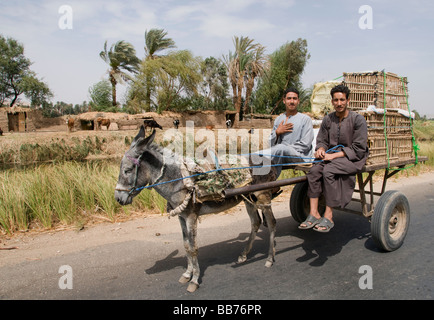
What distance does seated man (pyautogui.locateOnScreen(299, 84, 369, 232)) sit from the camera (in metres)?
3.97

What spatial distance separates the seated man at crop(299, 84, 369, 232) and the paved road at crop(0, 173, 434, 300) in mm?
769

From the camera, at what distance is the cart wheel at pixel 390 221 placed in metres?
4.23

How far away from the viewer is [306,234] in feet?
17.9

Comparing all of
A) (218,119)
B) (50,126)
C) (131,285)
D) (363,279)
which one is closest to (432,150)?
(363,279)

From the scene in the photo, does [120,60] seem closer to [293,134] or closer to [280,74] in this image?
[280,74]

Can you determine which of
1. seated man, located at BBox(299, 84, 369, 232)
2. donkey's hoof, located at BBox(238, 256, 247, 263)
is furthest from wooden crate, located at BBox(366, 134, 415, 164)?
donkey's hoof, located at BBox(238, 256, 247, 263)

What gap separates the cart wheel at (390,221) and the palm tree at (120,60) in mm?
37379

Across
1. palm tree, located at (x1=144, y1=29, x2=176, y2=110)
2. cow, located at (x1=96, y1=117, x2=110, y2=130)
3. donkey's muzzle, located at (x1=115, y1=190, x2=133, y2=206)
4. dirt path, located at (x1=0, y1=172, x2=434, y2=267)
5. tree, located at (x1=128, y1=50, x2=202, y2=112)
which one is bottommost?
dirt path, located at (x1=0, y1=172, x2=434, y2=267)

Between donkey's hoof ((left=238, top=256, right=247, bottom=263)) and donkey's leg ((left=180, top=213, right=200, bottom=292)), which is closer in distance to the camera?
donkey's leg ((left=180, top=213, right=200, bottom=292))

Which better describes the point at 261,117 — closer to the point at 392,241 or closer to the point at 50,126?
the point at 50,126

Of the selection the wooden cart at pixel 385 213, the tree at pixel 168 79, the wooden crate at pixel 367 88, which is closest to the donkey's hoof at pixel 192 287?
the wooden cart at pixel 385 213

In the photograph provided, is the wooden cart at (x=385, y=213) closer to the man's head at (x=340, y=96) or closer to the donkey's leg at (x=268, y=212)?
the donkey's leg at (x=268, y=212)

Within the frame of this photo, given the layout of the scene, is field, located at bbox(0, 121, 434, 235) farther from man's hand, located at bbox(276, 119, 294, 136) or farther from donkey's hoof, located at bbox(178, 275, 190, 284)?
man's hand, located at bbox(276, 119, 294, 136)

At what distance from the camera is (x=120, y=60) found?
38.6 meters
